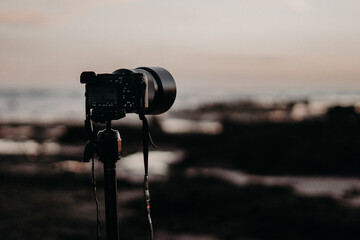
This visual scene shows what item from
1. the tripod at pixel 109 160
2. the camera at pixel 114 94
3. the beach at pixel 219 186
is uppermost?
the camera at pixel 114 94

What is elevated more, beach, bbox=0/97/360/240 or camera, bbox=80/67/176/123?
camera, bbox=80/67/176/123

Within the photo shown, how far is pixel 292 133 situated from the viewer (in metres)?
12.6

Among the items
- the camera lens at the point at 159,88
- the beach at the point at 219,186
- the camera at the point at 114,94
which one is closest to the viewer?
the camera at the point at 114,94

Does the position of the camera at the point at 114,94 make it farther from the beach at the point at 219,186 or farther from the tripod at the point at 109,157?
the beach at the point at 219,186

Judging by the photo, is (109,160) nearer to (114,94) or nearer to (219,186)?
(114,94)

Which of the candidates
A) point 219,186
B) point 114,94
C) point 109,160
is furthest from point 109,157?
point 219,186

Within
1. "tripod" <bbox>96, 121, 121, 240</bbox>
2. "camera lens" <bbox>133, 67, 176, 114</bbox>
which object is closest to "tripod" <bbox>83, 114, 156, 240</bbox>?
"tripod" <bbox>96, 121, 121, 240</bbox>

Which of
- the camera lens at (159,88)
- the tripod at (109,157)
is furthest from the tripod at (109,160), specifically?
the camera lens at (159,88)

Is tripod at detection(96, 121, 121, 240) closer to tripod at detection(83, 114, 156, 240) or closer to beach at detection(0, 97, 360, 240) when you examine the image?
tripod at detection(83, 114, 156, 240)

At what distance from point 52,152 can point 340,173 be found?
8.64m

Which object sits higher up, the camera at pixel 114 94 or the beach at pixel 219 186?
the camera at pixel 114 94

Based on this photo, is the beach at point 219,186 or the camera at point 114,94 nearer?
the camera at point 114,94

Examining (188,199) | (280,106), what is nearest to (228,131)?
(188,199)

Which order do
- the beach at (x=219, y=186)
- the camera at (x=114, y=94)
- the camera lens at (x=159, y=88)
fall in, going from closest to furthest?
the camera at (x=114, y=94) < the camera lens at (x=159, y=88) < the beach at (x=219, y=186)
